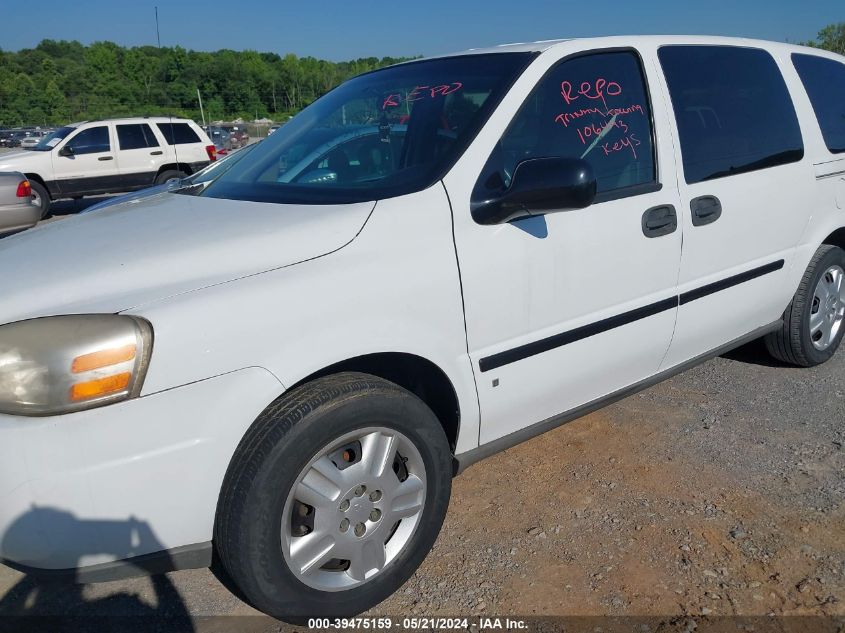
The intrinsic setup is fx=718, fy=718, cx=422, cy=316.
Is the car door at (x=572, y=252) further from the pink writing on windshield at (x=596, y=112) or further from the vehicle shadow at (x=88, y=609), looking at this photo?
the vehicle shadow at (x=88, y=609)

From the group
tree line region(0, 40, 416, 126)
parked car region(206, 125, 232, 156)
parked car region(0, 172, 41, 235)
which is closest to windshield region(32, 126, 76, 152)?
tree line region(0, 40, 416, 126)

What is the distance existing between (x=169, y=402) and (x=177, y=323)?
204mm

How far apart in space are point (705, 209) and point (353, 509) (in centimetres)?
194

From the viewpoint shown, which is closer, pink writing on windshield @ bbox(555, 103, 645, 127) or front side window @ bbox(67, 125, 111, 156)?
pink writing on windshield @ bbox(555, 103, 645, 127)

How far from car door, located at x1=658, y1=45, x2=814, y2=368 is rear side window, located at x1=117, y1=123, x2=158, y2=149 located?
1228 centimetres

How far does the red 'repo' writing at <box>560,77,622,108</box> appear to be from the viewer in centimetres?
279

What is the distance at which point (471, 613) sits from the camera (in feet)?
7.59

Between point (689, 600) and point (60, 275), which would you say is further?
point (689, 600)

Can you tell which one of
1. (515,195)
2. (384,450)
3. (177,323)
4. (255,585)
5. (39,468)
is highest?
(515,195)

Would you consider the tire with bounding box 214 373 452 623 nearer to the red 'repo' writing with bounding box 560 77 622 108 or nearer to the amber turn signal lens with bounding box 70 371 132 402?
the amber turn signal lens with bounding box 70 371 132 402

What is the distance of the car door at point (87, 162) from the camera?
42.6ft

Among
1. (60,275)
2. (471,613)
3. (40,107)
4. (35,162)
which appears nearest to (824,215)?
(471,613)

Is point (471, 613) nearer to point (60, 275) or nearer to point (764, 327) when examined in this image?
point (60, 275)

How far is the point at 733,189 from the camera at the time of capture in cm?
319
